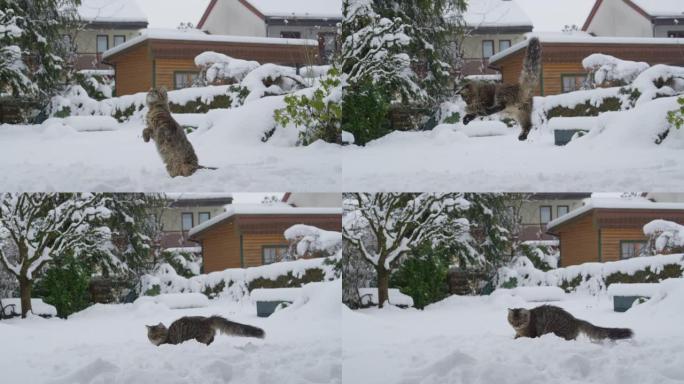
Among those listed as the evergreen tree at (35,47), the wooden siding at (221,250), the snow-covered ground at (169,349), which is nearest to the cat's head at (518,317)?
the snow-covered ground at (169,349)

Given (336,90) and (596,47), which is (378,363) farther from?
(596,47)

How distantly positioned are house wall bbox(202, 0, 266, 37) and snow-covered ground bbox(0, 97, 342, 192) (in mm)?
367

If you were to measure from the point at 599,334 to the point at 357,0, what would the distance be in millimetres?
2099

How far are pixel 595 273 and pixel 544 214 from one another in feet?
1.37

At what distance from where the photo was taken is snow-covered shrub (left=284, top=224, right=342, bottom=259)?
6238mm

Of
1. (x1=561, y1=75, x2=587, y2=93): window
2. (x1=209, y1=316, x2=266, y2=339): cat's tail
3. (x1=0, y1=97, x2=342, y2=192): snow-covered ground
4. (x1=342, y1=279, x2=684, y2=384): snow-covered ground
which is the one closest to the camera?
(x1=342, y1=279, x2=684, y2=384): snow-covered ground

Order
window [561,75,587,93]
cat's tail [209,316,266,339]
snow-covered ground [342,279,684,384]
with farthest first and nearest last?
window [561,75,587,93], cat's tail [209,316,266,339], snow-covered ground [342,279,684,384]

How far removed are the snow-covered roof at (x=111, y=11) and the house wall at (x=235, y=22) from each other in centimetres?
35

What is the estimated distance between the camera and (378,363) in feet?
20.1

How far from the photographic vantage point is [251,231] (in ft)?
20.5

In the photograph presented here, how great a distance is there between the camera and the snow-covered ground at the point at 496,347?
19.4ft

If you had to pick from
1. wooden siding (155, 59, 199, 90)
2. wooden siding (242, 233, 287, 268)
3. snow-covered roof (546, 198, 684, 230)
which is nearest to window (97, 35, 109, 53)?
wooden siding (155, 59, 199, 90)

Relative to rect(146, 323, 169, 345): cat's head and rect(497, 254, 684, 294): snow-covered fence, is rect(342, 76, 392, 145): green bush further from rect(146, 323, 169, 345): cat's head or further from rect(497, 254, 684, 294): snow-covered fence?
rect(146, 323, 169, 345): cat's head

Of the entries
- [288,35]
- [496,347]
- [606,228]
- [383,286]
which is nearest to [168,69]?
[288,35]
